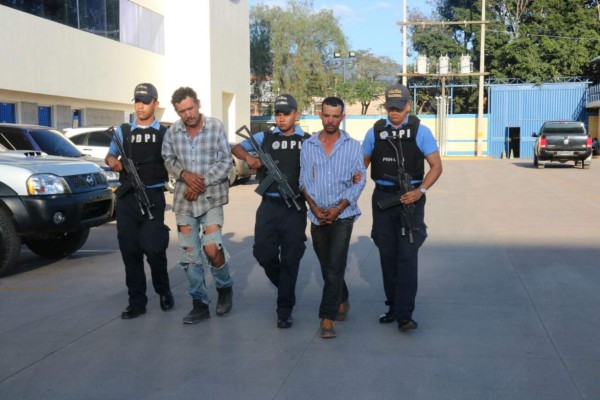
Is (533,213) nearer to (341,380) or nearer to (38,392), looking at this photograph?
(341,380)

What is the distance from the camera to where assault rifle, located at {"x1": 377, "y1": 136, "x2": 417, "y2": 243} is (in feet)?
18.2

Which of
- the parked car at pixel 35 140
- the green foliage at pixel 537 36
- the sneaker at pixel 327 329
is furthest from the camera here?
the green foliage at pixel 537 36

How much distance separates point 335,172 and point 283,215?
21.4 inches

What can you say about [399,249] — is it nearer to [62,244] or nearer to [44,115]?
[62,244]

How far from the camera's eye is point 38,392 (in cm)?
443

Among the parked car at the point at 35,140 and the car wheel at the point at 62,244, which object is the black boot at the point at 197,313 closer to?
the car wheel at the point at 62,244

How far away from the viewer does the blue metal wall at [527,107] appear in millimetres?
46812

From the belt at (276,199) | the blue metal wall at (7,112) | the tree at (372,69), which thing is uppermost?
the tree at (372,69)

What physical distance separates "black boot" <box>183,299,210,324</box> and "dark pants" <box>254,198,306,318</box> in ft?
2.13

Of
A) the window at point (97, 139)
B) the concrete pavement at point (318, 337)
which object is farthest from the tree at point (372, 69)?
the concrete pavement at point (318, 337)

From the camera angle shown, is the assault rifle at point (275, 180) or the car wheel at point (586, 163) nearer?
the assault rifle at point (275, 180)

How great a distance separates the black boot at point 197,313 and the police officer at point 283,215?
2.11 ft

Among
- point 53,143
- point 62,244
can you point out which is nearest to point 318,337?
point 62,244

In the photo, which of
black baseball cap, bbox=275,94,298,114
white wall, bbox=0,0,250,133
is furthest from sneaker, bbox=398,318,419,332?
white wall, bbox=0,0,250,133
